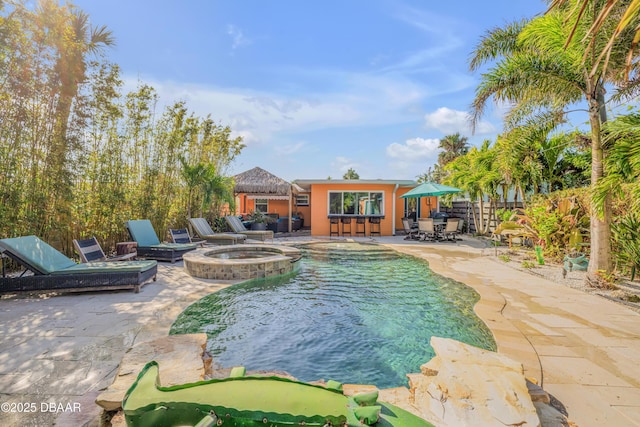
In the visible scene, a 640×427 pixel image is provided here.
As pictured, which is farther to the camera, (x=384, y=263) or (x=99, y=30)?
(x=384, y=263)

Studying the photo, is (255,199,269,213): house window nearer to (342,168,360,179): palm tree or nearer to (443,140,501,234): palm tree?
(443,140,501,234): palm tree

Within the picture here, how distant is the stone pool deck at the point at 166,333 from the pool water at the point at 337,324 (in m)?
0.38

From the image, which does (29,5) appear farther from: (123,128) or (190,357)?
(190,357)

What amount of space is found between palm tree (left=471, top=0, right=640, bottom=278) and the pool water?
2.67 m

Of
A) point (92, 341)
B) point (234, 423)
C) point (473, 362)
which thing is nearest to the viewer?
point (234, 423)

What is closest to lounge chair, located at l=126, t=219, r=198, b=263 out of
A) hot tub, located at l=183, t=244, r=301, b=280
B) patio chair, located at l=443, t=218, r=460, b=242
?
hot tub, located at l=183, t=244, r=301, b=280

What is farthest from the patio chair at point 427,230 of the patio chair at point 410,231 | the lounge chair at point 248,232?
the lounge chair at point 248,232

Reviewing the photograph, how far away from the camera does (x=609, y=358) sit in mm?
2889

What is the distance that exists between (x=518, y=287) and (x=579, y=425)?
12.9ft

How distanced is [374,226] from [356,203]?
4.73ft

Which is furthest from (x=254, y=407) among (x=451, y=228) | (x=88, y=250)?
(x=451, y=228)

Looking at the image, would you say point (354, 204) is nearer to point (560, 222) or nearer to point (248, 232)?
point (248, 232)

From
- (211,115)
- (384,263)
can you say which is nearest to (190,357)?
(384,263)

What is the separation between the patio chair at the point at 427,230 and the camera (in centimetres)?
1280
